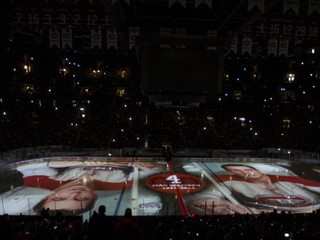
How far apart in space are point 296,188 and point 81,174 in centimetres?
1512

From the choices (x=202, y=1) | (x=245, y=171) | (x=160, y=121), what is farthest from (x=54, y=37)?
(x=160, y=121)

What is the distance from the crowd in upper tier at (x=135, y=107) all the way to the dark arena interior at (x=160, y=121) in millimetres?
183

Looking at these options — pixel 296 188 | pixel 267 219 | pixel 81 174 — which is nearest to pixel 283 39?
pixel 296 188

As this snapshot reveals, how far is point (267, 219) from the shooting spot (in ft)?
30.3

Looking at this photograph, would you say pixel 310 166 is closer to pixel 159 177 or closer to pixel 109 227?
pixel 159 177

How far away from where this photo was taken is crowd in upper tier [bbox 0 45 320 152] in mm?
35625

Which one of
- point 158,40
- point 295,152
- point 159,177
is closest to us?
point 158,40

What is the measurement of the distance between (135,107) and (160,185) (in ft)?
81.1

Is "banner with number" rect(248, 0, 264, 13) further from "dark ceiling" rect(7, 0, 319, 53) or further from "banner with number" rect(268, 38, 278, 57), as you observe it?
"banner with number" rect(268, 38, 278, 57)

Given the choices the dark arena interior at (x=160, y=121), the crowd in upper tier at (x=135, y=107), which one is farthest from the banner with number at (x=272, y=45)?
the crowd in upper tier at (x=135, y=107)

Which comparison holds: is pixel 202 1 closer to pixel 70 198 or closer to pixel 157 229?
pixel 157 229

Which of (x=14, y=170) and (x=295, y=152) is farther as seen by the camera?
(x=295, y=152)

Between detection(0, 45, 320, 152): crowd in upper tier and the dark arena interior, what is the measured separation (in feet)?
0.60

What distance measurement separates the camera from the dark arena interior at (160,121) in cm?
718
